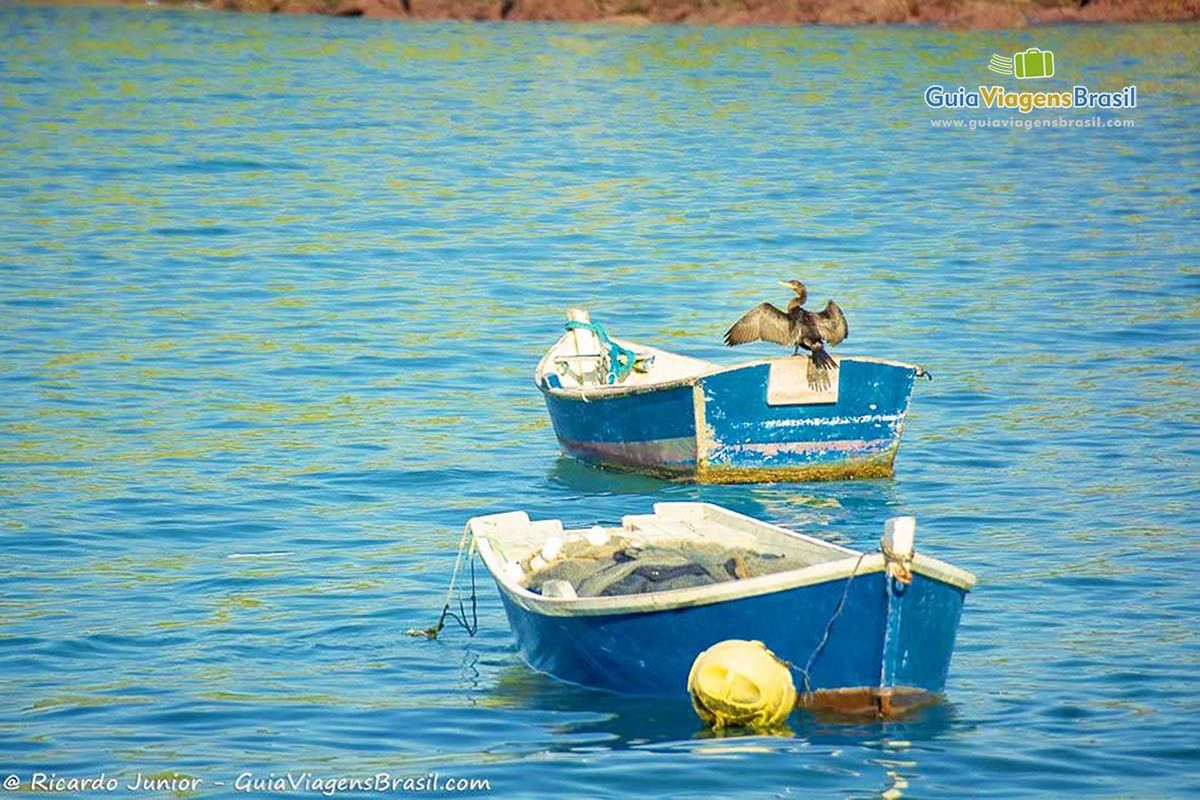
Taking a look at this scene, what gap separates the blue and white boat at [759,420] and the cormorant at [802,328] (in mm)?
157

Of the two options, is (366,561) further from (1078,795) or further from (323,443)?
(1078,795)

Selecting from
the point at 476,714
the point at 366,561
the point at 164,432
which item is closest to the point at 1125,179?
the point at 164,432

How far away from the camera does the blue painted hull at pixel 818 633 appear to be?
1046 cm

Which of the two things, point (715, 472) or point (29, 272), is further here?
point (29, 272)

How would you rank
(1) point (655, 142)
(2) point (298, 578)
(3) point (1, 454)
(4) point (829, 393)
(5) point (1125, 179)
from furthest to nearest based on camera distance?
(1) point (655, 142) < (5) point (1125, 179) < (3) point (1, 454) < (4) point (829, 393) < (2) point (298, 578)

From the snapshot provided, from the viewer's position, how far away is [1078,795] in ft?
33.2

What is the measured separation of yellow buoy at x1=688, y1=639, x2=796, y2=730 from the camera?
10344 mm

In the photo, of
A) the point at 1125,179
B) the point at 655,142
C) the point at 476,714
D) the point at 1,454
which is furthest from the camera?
the point at 655,142

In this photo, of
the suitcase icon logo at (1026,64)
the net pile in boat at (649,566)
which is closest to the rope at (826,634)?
the net pile in boat at (649,566)

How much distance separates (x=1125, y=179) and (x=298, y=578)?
27555mm

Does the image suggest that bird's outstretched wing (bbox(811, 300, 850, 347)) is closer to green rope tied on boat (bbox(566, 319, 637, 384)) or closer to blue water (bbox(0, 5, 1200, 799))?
blue water (bbox(0, 5, 1200, 799))

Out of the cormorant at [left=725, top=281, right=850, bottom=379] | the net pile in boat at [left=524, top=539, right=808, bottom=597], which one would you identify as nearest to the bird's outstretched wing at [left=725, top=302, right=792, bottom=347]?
the cormorant at [left=725, top=281, right=850, bottom=379]

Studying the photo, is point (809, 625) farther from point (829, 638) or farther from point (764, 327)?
point (764, 327)

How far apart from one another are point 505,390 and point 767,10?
46.6 metres
